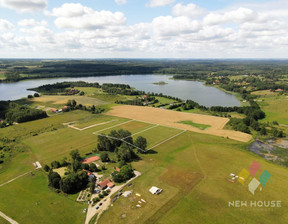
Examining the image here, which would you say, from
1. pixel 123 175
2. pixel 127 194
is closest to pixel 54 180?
pixel 123 175

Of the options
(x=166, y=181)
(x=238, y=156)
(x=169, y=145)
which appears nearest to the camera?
(x=166, y=181)

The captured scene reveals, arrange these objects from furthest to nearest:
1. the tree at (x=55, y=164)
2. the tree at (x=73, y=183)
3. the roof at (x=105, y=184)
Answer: the tree at (x=55, y=164) → the roof at (x=105, y=184) → the tree at (x=73, y=183)

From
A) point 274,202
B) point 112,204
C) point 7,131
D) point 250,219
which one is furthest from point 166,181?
point 7,131

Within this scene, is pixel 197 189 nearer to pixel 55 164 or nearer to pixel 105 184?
pixel 105 184

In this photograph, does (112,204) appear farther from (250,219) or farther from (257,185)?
(257,185)

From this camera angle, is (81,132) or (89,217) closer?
(89,217)

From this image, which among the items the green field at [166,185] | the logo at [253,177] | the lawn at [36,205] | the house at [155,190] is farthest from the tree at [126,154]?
the logo at [253,177]

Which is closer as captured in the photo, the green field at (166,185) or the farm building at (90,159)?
the green field at (166,185)

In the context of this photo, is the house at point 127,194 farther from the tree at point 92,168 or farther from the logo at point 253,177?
the logo at point 253,177
